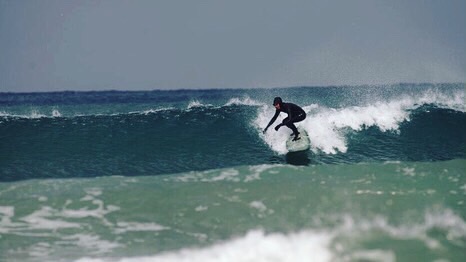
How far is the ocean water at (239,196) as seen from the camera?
5.31 meters

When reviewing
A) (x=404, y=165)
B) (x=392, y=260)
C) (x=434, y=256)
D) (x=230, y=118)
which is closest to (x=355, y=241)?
(x=392, y=260)

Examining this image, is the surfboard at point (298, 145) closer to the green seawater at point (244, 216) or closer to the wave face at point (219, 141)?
the wave face at point (219, 141)

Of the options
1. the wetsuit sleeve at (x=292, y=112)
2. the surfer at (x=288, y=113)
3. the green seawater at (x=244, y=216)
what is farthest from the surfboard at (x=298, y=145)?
the green seawater at (x=244, y=216)

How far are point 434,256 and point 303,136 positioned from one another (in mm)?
6603

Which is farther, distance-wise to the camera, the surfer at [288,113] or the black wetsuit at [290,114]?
the black wetsuit at [290,114]

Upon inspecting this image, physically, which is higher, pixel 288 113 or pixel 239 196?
pixel 288 113

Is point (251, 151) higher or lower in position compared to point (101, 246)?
higher

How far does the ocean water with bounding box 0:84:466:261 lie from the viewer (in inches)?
209

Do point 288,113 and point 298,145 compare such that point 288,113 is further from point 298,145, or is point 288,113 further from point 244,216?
point 244,216

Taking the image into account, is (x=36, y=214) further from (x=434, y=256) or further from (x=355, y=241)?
(x=434, y=256)

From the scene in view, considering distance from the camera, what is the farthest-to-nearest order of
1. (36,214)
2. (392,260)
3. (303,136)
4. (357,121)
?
(357,121) < (303,136) < (36,214) < (392,260)

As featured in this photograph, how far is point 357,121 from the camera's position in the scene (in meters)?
14.5

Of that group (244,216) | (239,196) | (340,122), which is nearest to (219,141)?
(340,122)

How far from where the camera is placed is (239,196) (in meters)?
7.33
